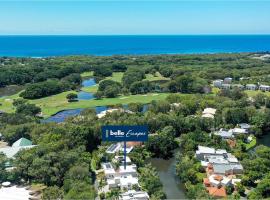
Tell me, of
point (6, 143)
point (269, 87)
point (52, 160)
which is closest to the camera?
point (52, 160)

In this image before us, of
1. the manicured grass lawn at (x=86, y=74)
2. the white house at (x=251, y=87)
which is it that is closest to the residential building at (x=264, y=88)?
the white house at (x=251, y=87)

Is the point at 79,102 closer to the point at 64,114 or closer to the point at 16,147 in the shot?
the point at 64,114

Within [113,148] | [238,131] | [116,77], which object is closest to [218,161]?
[238,131]

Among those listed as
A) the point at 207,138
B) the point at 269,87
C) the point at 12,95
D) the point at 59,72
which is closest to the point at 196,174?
the point at 207,138

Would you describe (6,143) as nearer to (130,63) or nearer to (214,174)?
(214,174)

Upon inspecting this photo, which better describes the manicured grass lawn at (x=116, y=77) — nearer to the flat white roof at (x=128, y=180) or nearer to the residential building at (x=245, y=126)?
the residential building at (x=245, y=126)

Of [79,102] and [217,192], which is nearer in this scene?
[217,192]

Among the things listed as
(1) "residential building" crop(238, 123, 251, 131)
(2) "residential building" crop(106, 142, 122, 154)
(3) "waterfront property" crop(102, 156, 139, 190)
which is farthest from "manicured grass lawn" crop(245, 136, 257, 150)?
(3) "waterfront property" crop(102, 156, 139, 190)

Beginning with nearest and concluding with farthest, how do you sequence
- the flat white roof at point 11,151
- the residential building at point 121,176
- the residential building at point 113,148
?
the residential building at point 121,176
the flat white roof at point 11,151
the residential building at point 113,148
